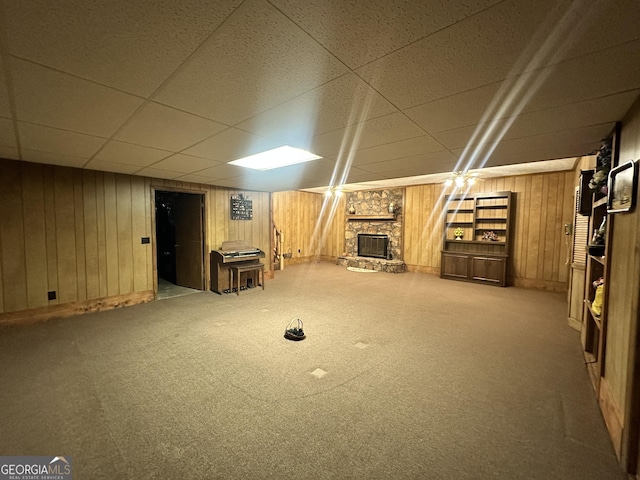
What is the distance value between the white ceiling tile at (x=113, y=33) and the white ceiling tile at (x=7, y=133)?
129 cm

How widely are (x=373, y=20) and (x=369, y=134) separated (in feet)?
4.31

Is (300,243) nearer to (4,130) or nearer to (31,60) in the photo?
(4,130)

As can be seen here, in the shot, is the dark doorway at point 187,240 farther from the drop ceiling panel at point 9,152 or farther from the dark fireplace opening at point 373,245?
the dark fireplace opening at point 373,245

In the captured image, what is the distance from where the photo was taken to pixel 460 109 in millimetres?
1787

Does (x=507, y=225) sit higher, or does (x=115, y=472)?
(x=507, y=225)

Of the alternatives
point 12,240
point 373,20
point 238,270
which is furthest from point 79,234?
point 373,20

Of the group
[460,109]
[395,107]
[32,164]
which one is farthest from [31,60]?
[32,164]

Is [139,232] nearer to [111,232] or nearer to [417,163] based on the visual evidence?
[111,232]

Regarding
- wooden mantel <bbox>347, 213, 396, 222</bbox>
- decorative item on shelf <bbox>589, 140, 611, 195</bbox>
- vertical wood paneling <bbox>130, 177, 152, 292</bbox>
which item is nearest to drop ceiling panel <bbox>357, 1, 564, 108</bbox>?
decorative item on shelf <bbox>589, 140, 611, 195</bbox>

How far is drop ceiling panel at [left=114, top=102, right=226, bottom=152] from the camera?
1.86 meters

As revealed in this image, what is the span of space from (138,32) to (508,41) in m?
1.51

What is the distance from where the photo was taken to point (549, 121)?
1.94m

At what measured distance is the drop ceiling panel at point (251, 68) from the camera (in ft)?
3.45

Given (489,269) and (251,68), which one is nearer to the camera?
(251,68)
